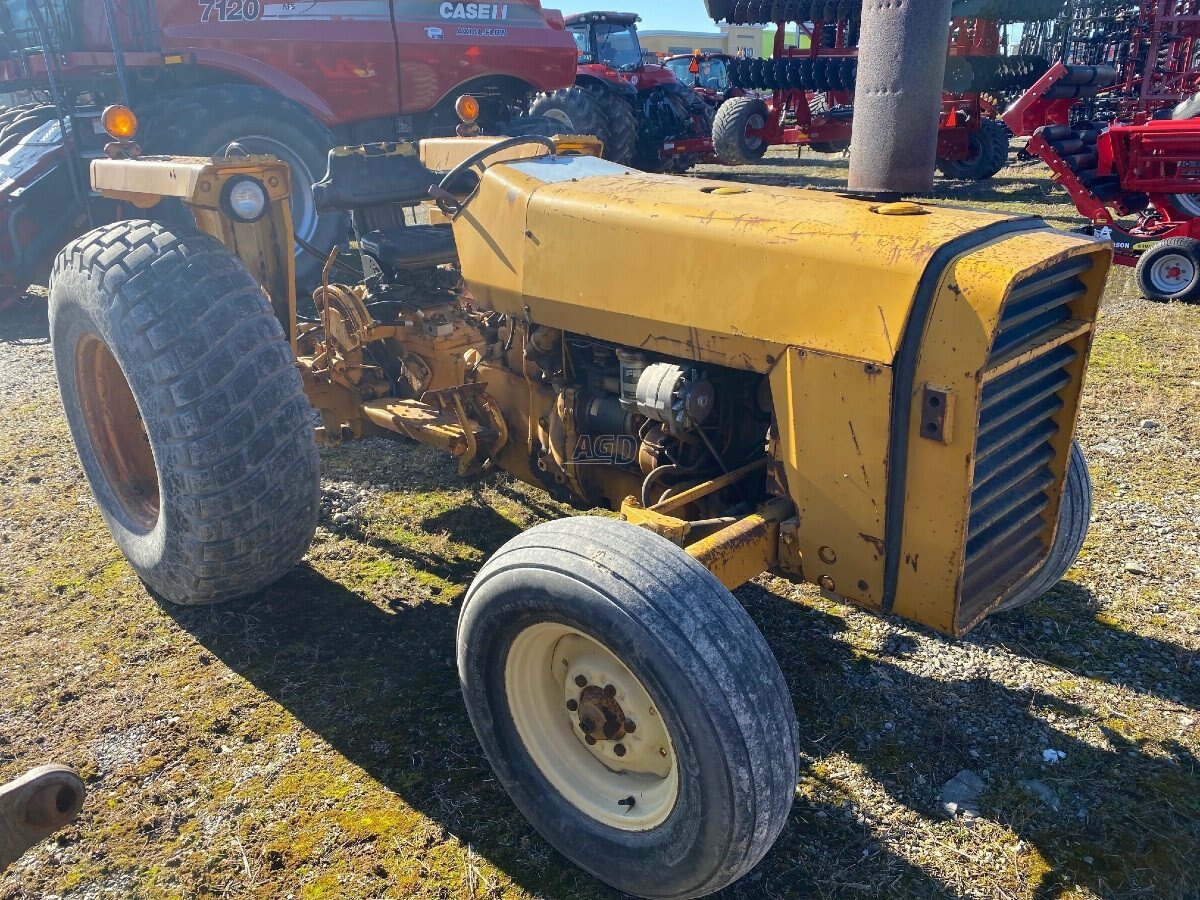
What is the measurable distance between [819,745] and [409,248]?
2541mm

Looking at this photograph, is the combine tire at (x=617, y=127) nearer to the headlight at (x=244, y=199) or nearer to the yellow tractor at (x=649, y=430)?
the yellow tractor at (x=649, y=430)

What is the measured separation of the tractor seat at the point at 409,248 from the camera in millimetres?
3904

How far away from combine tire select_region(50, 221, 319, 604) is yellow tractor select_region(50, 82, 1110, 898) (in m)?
0.01

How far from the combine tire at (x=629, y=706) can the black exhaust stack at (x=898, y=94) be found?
4.32ft

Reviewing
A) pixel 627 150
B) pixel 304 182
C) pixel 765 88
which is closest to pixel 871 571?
pixel 304 182

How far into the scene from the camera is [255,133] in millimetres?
7207

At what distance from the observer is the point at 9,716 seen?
2.94 meters

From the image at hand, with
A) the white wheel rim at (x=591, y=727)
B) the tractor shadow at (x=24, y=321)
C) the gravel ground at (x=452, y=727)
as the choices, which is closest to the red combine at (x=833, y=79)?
the tractor shadow at (x=24, y=321)

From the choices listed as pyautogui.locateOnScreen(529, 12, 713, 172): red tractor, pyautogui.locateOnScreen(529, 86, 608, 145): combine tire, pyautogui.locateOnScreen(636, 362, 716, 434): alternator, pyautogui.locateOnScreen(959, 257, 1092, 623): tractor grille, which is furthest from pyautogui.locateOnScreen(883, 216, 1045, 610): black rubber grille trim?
pyautogui.locateOnScreen(529, 12, 713, 172): red tractor

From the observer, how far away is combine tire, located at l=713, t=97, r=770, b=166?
43.5 ft

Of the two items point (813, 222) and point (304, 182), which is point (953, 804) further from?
point (304, 182)

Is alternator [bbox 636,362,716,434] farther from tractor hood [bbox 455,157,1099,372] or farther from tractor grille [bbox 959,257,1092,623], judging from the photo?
tractor grille [bbox 959,257,1092,623]

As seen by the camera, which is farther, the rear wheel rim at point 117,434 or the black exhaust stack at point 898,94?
the rear wheel rim at point 117,434

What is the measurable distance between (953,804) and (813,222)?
1622 mm
